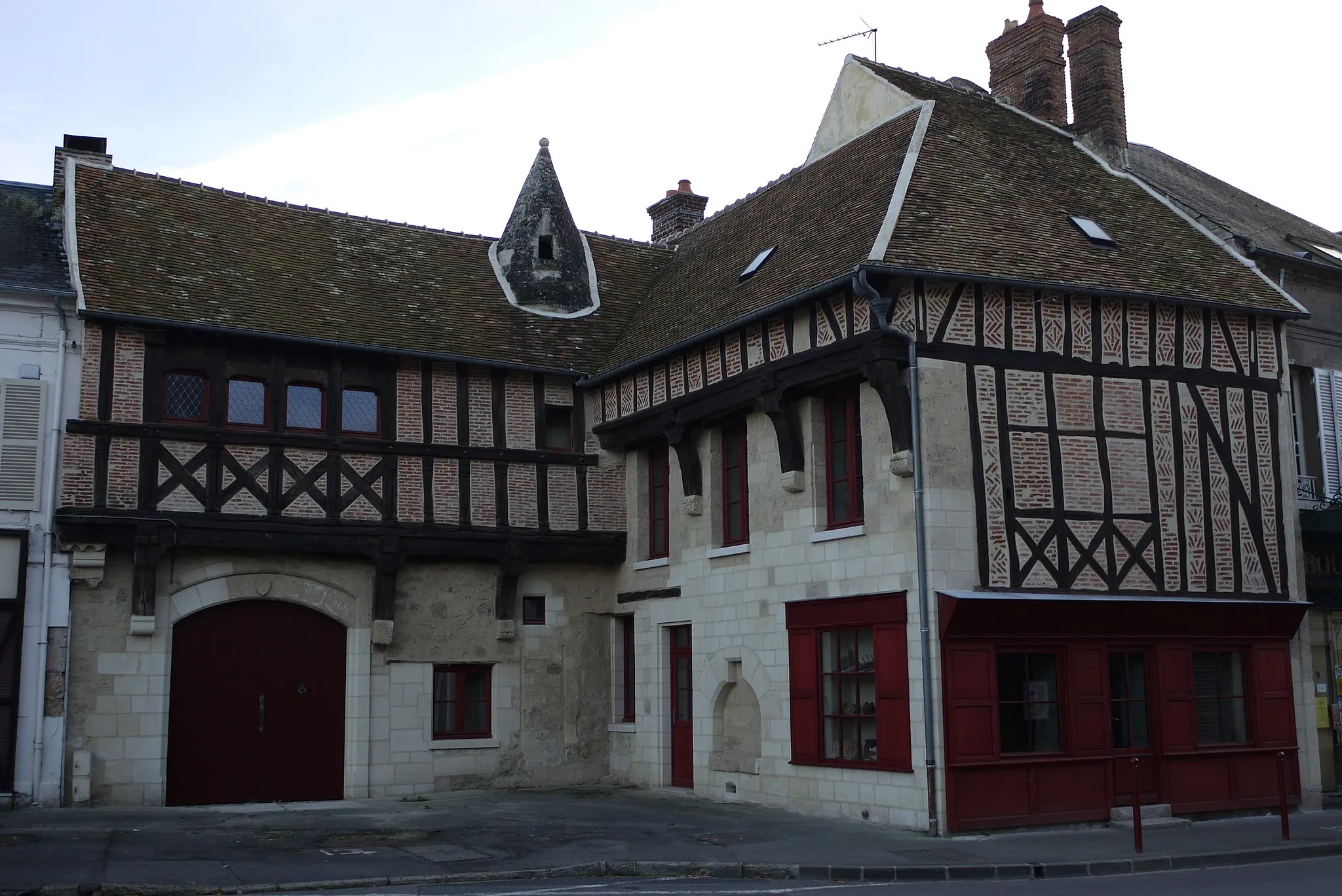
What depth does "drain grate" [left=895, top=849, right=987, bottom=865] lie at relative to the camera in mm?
10156

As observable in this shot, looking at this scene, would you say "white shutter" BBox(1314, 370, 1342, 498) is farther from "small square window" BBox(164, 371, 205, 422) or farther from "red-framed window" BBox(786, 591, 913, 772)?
"small square window" BBox(164, 371, 205, 422)

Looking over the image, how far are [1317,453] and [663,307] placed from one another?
305 inches

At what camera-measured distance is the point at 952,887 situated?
30.7 feet

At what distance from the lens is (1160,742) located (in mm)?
12867

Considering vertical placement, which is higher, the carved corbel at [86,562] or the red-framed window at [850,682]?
the carved corbel at [86,562]

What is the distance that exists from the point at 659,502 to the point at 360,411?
3646 mm

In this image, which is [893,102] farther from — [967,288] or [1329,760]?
[1329,760]

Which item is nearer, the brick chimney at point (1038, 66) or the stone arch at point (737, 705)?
the stone arch at point (737, 705)

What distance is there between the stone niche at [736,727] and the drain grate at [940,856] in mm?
3512

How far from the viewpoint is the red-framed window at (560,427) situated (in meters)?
16.7

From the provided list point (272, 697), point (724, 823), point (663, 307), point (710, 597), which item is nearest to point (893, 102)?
point (663, 307)

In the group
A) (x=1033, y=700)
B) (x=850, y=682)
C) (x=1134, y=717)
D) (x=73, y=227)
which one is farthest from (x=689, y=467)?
(x=73, y=227)

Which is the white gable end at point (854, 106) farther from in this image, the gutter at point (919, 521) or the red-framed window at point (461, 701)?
the red-framed window at point (461, 701)

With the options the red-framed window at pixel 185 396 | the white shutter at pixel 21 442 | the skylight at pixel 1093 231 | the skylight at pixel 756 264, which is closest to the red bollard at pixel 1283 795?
the skylight at pixel 1093 231
